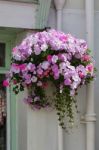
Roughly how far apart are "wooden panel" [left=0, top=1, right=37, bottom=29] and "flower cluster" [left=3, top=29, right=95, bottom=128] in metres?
0.26

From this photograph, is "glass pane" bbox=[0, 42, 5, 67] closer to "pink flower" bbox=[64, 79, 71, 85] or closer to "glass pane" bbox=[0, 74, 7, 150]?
"glass pane" bbox=[0, 74, 7, 150]

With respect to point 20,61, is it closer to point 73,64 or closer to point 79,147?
point 73,64

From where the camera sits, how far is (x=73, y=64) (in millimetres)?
5227

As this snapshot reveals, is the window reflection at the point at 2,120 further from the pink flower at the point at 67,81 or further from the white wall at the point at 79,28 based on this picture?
the pink flower at the point at 67,81

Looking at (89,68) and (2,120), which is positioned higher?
(89,68)

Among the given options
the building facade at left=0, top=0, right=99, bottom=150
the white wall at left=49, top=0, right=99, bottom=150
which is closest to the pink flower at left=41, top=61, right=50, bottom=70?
the building facade at left=0, top=0, right=99, bottom=150

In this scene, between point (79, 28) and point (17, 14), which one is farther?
point (79, 28)

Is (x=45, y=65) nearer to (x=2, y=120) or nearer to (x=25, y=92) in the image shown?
(x=25, y=92)

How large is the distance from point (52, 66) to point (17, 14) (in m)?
0.78

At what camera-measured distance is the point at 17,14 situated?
5441mm

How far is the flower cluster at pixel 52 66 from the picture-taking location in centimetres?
510

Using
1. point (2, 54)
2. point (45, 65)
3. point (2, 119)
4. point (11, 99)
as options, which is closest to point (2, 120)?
point (2, 119)

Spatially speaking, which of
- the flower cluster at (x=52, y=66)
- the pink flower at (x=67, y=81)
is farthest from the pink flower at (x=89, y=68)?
the pink flower at (x=67, y=81)

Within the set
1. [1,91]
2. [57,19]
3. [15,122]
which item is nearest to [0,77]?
[1,91]
